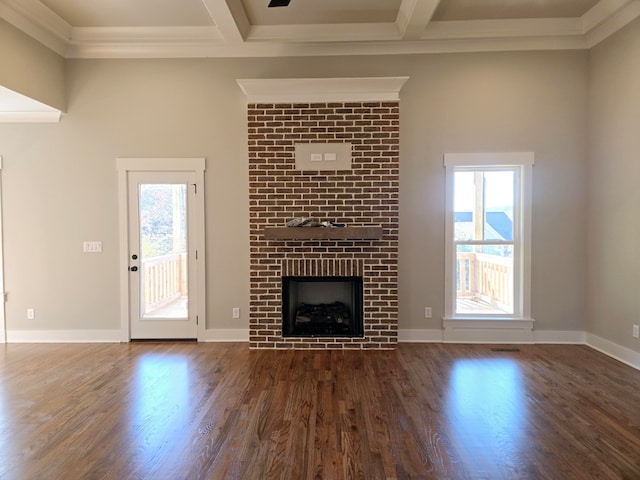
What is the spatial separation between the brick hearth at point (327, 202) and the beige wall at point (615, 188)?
2221mm

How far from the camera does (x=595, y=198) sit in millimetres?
4105

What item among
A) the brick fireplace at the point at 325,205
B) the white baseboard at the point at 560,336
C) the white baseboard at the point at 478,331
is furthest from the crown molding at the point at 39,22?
the white baseboard at the point at 560,336

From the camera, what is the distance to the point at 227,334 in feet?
14.5

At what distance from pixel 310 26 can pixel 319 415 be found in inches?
155

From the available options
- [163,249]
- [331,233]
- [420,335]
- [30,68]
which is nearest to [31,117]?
[30,68]

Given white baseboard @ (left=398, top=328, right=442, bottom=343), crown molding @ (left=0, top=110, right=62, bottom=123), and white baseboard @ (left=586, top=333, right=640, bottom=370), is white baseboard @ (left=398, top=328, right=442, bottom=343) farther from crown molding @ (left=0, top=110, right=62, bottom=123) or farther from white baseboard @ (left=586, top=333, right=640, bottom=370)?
crown molding @ (left=0, top=110, right=62, bottom=123)

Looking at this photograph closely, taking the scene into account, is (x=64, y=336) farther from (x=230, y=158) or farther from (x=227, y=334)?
Answer: (x=230, y=158)

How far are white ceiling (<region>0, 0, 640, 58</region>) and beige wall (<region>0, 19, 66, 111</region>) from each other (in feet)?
0.37

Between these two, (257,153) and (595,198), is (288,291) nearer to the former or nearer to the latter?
(257,153)

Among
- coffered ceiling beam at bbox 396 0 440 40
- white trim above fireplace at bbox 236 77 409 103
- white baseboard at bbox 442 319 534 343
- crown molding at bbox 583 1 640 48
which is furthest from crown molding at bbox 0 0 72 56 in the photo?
crown molding at bbox 583 1 640 48

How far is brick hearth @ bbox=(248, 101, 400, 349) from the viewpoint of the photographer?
163 inches

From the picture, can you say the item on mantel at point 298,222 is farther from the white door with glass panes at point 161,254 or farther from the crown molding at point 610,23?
the crown molding at point 610,23

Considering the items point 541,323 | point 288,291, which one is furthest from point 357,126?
point 541,323

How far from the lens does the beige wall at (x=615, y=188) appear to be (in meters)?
3.60
